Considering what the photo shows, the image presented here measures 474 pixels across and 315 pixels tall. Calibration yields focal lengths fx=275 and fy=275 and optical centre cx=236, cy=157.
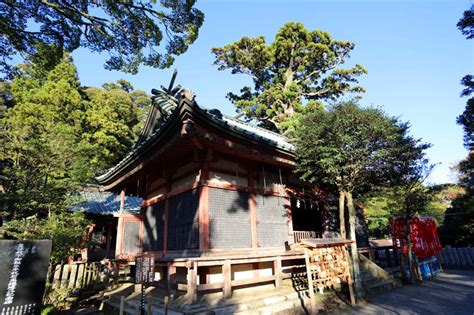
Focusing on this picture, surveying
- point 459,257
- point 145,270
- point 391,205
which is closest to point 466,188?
point 459,257

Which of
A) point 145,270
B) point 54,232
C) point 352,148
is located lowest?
point 145,270

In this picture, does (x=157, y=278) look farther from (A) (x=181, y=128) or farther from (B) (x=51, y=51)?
(B) (x=51, y=51)

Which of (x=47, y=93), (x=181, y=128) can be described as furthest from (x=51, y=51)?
(x=47, y=93)

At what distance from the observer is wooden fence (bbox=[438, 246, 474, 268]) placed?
19.0 m

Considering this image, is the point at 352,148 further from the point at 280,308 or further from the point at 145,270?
the point at 145,270

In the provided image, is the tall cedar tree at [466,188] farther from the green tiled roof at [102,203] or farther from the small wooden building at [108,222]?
the green tiled roof at [102,203]

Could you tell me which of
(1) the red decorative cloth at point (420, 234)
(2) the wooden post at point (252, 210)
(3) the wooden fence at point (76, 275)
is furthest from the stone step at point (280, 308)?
(1) the red decorative cloth at point (420, 234)

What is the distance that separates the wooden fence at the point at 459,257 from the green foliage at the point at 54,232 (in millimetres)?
23448

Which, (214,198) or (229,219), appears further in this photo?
(229,219)

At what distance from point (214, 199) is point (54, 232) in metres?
6.63

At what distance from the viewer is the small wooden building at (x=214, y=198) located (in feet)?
24.5

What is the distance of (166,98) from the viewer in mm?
12000

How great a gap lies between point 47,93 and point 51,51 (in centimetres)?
1966

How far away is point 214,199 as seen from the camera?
862 centimetres
